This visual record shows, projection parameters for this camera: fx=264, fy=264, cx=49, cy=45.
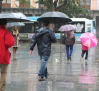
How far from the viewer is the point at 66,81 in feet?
23.3

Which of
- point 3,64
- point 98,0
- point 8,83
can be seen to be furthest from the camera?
point 98,0

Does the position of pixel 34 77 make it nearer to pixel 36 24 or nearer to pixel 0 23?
pixel 0 23

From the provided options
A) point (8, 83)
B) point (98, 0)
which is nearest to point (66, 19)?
point (8, 83)

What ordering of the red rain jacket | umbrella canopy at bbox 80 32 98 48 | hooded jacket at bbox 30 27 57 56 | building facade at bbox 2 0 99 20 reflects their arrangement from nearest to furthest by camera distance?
the red rain jacket, hooded jacket at bbox 30 27 57 56, umbrella canopy at bbox 80 32 98 48, building facade at bbox 2 0 99 20

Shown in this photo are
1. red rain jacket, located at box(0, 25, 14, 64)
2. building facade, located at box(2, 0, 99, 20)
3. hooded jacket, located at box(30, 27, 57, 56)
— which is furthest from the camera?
building facade, located at box(2, 0, 99, 20)

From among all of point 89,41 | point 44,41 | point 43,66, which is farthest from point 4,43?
point 89,41

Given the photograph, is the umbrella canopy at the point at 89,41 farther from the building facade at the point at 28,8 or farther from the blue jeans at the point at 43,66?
the building facade at the point at 28,8

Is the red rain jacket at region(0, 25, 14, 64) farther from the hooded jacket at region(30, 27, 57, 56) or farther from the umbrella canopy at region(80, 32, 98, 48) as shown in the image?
the umbrella canopy at region(80, 32, 98, 48)

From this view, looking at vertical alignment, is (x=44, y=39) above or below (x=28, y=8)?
above

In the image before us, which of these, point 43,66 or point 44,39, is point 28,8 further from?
point 43,66

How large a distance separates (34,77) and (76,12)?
24746mm

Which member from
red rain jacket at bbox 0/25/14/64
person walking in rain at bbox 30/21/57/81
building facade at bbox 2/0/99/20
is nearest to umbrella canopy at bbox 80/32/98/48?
person walking in rain at bbox 30/21/57/81

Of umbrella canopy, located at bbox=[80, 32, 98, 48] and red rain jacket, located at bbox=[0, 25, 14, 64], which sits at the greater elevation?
red rain jacket, located at bbox=[0, 25, 14, 64]

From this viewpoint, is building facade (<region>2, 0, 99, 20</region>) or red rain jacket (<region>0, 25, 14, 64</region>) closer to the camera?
red rain jacket (<region>0, 25, 14, 64</region>)
